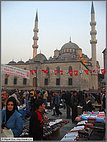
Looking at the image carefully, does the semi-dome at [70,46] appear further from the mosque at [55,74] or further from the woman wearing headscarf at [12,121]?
the woman wearing headscarf at [12,121]

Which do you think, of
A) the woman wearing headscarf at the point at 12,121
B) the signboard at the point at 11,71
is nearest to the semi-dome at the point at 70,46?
the signboard at the point at 11,71

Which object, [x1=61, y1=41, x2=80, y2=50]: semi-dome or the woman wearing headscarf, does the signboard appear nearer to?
the woman wearing headscarf

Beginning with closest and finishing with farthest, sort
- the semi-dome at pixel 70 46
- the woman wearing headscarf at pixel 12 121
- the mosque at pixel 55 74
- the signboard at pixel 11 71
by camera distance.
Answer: the woman wearing headscarf at pixel 12 121, the signboard at pixel 11 71, the mosque at pixel 55 74, the semi-dome at pixel 70 46

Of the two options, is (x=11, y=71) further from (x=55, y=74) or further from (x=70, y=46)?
(x=70, y=46)

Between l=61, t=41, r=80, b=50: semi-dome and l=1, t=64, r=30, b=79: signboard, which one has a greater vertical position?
l=61, t=41, r=80, b=50: semi-dome

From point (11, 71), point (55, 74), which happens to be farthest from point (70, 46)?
point (11, 71)

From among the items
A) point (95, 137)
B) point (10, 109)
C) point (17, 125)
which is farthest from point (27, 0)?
point (95, 137)

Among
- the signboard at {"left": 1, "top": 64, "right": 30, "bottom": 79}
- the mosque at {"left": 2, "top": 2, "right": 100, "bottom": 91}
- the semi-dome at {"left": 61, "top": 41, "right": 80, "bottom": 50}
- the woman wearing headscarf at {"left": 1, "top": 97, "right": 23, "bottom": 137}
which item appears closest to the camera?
the woman wearing headscarf at {"left": 1, "top": 97, "right": 23, "bottom": 137}

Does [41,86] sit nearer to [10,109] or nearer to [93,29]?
[93,29]

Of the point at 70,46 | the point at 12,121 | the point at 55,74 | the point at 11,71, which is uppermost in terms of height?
the point at 70,46

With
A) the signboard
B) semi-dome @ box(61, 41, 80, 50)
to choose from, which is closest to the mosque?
semi-dome @ box(61, 41, 80, 50)

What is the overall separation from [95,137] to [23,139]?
1.52 metres

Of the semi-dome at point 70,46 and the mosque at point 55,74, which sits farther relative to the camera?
the semi-dome at point 70,46

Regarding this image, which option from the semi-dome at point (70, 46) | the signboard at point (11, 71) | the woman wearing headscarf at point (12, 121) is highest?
the semi-dome at point (70, 46)
